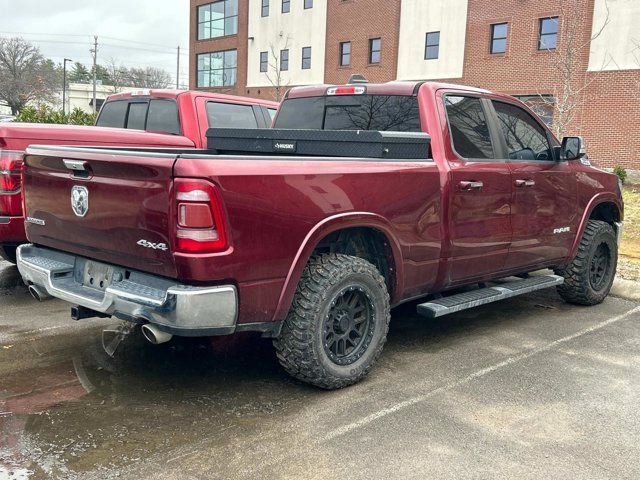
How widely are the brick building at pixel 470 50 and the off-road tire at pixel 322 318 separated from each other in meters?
13.3

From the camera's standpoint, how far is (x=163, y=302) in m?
3.38

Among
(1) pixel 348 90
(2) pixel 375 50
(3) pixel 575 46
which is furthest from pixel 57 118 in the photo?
(2) pixel 375 50

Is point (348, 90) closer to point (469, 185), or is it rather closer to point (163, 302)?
point (469, 185)

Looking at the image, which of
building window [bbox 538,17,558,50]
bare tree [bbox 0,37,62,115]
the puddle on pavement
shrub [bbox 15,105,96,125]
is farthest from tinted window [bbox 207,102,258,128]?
bare tree [bbox 0,37,62,115]

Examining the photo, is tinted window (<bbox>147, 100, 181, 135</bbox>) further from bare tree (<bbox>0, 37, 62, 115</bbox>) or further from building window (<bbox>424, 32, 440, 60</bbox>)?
bare tree (<bbox>0, 37, 62, 115</bbox>)

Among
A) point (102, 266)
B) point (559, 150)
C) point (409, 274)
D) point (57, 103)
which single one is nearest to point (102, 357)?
point (102, 266)

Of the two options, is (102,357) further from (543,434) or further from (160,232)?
(543,434)

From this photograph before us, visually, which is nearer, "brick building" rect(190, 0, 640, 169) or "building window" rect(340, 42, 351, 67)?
"brick building" rect(190, 0, 640, 169)

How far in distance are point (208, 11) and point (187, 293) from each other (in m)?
43.7

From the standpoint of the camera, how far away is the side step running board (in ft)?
15.4

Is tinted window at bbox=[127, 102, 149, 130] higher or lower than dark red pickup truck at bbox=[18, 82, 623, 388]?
higher

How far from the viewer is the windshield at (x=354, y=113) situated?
16.2 feet

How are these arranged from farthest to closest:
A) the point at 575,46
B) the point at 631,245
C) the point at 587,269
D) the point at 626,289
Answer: the point at 575,46 → the point at 631,245 → the point at 626,289 → the point at 587,269

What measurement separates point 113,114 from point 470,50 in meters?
22.4
